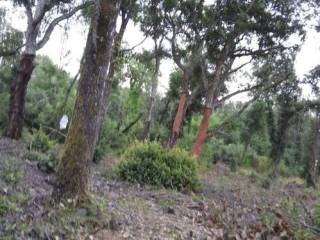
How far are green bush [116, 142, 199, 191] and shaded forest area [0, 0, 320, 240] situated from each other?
0.03m

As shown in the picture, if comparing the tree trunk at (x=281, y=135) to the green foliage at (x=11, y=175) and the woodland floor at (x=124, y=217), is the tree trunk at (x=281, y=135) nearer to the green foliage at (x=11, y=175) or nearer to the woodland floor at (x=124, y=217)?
the woodland floor at (x=124, y=217)

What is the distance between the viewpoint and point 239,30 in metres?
21.5

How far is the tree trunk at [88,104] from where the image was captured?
757 cm

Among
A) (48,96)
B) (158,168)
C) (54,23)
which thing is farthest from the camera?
(48,96)

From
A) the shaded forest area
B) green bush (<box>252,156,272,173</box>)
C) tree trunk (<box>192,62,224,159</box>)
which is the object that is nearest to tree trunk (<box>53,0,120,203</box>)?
the shaded forest area

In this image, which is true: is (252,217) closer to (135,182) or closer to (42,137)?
(135,182)

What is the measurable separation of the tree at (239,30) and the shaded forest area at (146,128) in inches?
2.1

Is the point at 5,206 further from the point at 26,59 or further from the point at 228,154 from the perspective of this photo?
the point at 228,154

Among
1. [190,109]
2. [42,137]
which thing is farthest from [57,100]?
[42,137]

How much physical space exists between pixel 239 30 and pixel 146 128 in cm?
693

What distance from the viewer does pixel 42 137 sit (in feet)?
44.9

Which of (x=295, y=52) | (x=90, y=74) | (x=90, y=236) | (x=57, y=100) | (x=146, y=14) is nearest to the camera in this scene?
(x=90, y=236)

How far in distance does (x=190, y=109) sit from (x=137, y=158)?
664 inches

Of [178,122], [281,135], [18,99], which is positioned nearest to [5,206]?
[18,99]
